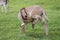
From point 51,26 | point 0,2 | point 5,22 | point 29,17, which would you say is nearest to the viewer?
point 29,17

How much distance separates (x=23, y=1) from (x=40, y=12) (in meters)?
10.5

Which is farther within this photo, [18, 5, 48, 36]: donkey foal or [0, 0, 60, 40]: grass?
[0, 0, 60, 40]: grass

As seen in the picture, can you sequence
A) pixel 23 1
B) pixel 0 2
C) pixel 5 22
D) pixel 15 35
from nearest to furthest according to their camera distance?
pixel 15 35 → pixel 5 22 → pixel 0 2 → pixel 23 1

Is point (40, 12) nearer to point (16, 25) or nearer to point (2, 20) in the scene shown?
point (16, 25)

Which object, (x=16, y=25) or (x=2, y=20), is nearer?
(x=16, y=25)

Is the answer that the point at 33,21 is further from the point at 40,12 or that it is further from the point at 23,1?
the point at 23,1

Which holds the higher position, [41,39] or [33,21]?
[33,21]

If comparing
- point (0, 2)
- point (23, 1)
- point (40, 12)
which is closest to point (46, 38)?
point (40, 12)

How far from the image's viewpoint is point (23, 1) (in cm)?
1991

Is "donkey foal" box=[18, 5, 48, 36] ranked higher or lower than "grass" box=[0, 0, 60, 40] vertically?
higher

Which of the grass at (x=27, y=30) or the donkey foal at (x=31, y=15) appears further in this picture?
the grass at (x=27, y=30)

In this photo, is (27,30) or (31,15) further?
(27,30)

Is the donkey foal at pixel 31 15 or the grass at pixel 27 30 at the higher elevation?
the donkey foal at pixel 31 15

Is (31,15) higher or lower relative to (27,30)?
higher
